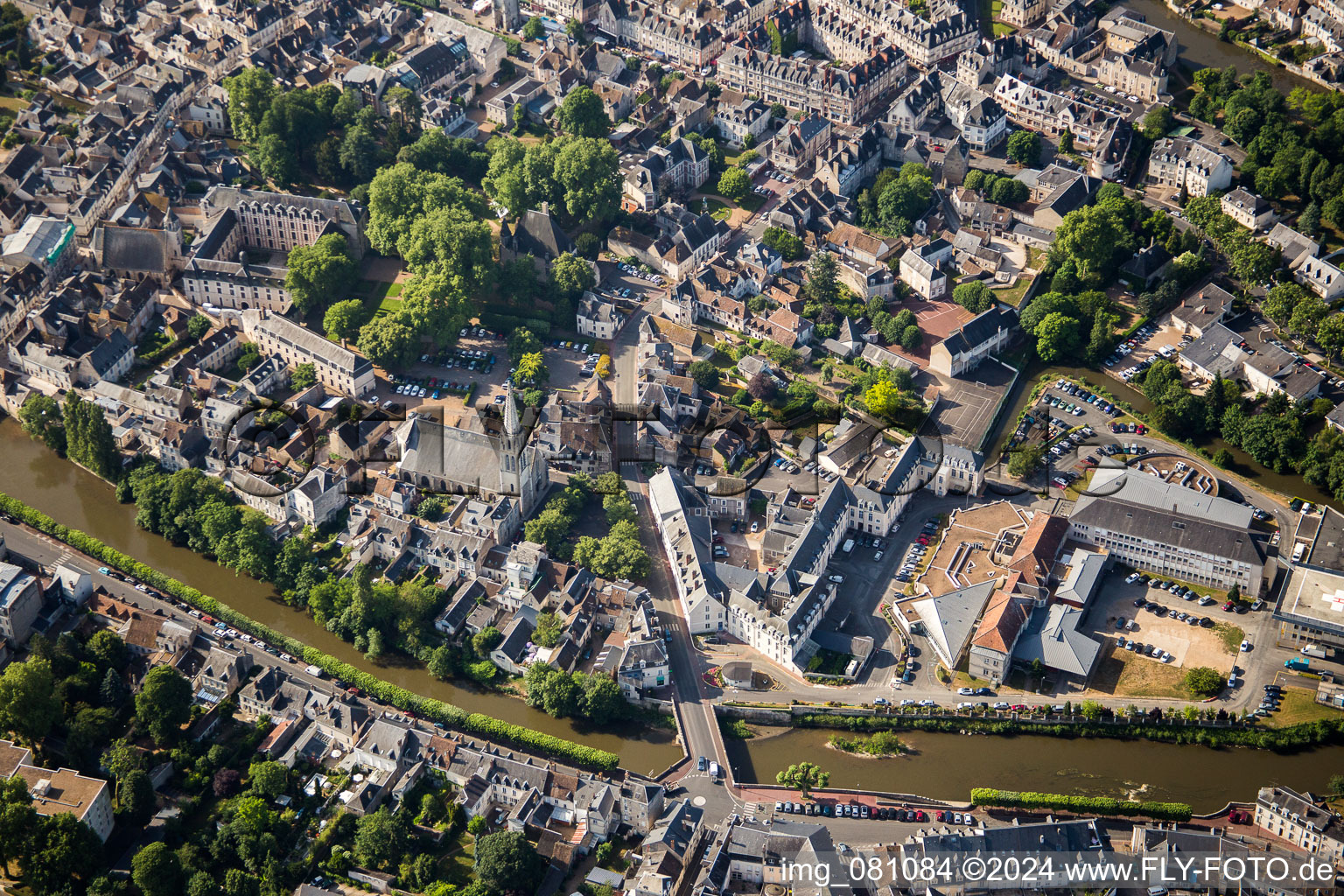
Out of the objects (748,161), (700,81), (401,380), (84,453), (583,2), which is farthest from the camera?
(583,2)

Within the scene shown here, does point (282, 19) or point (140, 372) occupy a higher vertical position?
point (282, 19)

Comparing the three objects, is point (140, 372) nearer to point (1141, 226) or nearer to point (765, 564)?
point (765, 564)

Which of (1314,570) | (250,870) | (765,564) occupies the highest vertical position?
(1314,570)

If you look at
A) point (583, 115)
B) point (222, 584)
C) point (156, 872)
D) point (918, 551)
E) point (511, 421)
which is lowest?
point (222, 584)

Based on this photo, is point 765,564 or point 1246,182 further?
point 1246,182

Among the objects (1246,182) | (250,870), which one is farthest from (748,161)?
(250,870)

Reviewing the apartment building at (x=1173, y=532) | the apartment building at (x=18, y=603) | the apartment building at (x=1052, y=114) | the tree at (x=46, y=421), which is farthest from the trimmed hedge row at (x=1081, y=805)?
the tree at (x=46, y=421)

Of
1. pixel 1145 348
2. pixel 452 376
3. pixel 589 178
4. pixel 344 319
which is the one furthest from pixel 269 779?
pixel 1145 348

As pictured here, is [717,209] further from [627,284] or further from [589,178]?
[627,284]
